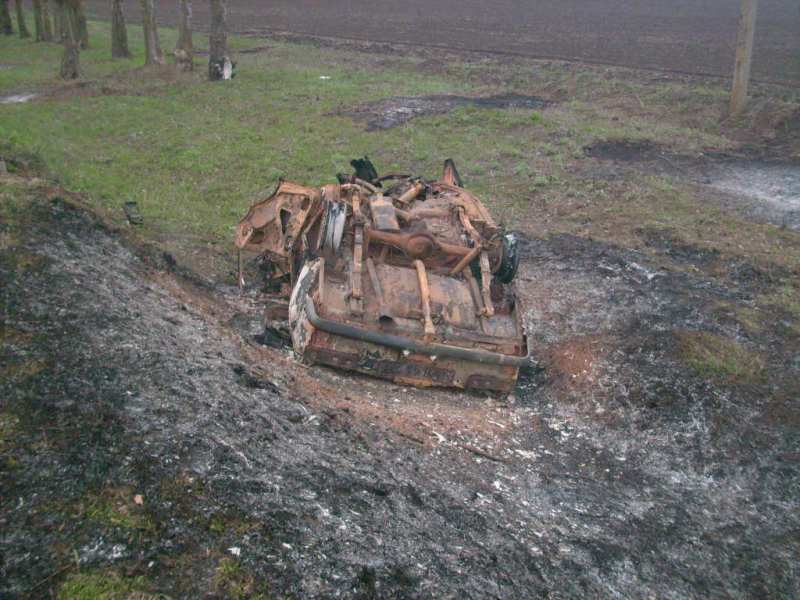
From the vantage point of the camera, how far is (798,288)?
421 inches

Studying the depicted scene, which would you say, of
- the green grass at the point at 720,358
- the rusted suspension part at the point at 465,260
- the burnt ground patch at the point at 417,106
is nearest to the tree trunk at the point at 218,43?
the burnt ground patch at the point at 417,106

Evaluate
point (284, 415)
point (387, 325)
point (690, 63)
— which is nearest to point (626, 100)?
point (690, 63)

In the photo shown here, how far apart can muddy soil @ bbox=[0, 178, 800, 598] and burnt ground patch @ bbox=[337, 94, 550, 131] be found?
11782 mm

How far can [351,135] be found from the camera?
18.9 metres

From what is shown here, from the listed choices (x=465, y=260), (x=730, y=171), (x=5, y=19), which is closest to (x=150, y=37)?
(x=5, y=19)

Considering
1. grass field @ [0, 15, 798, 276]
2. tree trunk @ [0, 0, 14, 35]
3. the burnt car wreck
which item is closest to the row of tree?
grass field @ [0, 15, 798, 276]

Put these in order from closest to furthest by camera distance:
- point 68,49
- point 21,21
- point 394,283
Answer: point 394,283, point 68,49, point 21,21

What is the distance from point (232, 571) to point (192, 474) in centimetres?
88

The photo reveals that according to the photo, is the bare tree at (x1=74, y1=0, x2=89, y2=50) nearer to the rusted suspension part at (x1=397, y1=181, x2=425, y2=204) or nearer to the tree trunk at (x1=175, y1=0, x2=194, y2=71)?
Answer: the tree trunk at (x1=175, y1=0, x2=194, y2=71)

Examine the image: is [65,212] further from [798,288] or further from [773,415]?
[798,288]

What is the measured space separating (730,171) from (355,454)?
14202 millimetres

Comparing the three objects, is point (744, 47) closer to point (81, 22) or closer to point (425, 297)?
point (425, 297)

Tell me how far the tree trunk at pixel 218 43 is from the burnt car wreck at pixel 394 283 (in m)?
17.2

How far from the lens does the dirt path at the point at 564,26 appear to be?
2934 centimetres
